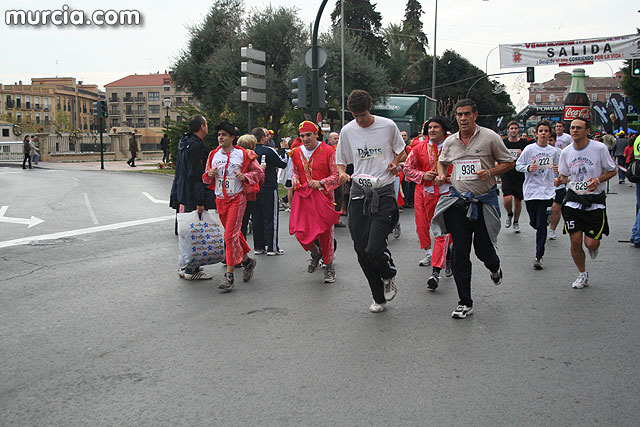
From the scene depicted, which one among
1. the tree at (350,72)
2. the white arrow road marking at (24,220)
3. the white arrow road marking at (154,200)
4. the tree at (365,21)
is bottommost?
the white arrow road marking at (24,220)

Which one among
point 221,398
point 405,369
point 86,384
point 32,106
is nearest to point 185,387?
point 221,398

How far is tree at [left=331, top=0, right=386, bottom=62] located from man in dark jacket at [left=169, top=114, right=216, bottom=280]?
51858 millimetres

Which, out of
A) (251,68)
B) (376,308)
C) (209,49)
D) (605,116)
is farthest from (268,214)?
(209,49)

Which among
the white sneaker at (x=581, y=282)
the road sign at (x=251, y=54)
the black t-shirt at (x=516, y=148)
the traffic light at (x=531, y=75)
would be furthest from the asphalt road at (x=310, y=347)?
the traffic light at (x=531, y=75)

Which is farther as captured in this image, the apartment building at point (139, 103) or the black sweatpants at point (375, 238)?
the apartment building at point (139, 103)

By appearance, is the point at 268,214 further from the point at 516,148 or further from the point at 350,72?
the point at 350,72

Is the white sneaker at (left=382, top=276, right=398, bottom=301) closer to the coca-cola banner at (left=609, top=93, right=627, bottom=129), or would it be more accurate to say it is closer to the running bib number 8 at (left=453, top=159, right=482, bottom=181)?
the running bib number 8 at (left=453, top=159, right=482, bottom=181)

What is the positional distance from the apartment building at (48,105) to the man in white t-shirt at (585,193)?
9883 centimetres

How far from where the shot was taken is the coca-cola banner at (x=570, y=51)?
30156mm

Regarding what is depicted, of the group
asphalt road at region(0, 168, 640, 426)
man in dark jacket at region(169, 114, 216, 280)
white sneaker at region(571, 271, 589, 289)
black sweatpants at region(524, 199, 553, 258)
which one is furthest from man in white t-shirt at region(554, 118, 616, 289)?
man in dark jacket at region(169, 114, 216, 280)

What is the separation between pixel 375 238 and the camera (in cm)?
610

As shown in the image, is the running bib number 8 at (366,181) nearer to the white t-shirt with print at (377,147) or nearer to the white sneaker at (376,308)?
the white t-shirt with print at (377,147)

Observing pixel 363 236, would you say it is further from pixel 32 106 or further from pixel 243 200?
pixel 32 106

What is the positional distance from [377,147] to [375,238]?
90 centimetres
